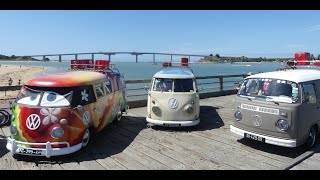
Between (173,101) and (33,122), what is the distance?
438 centimetres

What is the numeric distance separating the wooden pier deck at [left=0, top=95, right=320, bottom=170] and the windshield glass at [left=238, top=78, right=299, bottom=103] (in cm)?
139

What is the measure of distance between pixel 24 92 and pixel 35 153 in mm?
1580

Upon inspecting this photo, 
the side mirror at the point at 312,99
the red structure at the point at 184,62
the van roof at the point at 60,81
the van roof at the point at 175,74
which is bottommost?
the side mirror at the point at 312,99

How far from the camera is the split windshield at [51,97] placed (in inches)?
271

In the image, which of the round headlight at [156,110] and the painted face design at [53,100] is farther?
the round headlight at [156,110]

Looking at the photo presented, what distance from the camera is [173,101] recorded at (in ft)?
31.2

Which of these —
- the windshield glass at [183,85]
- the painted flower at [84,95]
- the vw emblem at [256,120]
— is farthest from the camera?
the windshield glass at [183,85]

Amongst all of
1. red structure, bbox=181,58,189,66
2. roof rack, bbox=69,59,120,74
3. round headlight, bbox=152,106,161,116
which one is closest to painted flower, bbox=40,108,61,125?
roof rack, bbox=69,59,120,74

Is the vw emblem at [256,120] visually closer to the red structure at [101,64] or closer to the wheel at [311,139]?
the wheel at [311,139]

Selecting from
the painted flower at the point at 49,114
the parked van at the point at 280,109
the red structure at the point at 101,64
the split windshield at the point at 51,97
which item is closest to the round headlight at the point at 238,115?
the parked van at the point at 280,109

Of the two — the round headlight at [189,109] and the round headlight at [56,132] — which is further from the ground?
the round headlight at [189,109]

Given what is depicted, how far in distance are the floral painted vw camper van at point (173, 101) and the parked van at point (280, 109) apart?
180cm
